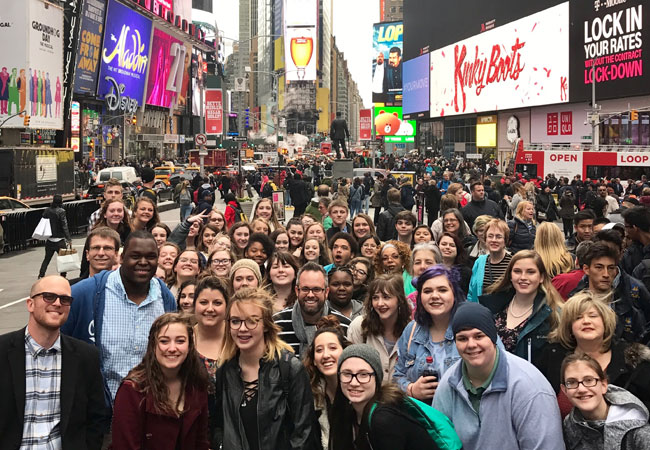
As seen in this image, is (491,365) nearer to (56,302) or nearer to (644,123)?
(56,302)

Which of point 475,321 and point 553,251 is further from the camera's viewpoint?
point 553,251

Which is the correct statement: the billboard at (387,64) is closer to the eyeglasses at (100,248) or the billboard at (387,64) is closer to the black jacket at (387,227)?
the black jacket at (387,227)

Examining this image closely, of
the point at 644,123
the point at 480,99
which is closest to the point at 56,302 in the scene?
the point at 644,123

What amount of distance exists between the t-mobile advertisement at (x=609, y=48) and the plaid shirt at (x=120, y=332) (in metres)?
51.7

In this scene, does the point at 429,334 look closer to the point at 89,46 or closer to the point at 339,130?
the point at 339,130

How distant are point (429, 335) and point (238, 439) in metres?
1.43

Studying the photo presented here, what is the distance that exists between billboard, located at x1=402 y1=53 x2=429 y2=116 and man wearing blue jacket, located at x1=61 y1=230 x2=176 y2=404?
94.2 meters

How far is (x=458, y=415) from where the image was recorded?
14.3 ft

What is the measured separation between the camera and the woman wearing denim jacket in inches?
206

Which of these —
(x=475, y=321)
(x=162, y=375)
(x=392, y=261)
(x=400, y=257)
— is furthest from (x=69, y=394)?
(x=400, y=257)

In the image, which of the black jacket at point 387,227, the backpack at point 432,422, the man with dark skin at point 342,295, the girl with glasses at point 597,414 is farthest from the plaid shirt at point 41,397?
the black jacket at point 387,227

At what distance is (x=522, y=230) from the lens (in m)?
11.2

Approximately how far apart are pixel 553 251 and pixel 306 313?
305 centimetres

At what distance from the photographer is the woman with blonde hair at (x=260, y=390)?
471 cm
